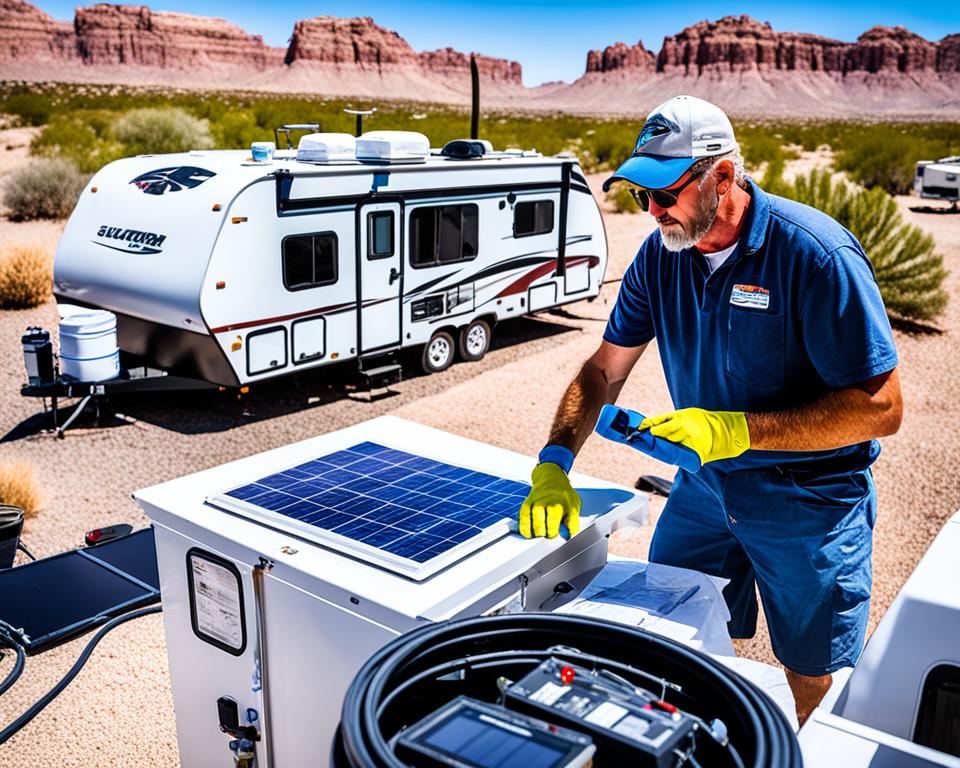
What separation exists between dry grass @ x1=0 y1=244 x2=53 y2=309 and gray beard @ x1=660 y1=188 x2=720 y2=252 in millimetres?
10977

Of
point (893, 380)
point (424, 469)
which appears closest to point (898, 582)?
point (893, 380)

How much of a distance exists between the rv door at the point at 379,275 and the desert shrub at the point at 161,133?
15.2 m

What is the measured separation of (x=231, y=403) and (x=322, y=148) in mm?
2509

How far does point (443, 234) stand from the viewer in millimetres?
9570

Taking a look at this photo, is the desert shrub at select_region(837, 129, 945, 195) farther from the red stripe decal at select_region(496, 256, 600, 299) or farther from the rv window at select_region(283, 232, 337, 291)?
the rv window at select_region(283, 232, 337, 291)

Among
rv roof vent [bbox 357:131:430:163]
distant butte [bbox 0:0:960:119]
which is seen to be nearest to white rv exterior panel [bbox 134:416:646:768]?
rv roof vent [bbox 357:131:430:163]

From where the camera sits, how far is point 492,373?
9930mm

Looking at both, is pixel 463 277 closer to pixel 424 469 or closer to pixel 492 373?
pixel 492 373

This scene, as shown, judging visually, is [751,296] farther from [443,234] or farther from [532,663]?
[443,234]

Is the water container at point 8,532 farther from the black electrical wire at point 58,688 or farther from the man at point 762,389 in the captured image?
the man at point 762,389

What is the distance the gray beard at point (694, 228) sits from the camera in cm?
267

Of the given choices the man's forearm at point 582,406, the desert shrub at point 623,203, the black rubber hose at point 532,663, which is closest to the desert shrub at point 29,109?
the desert shrub at point 623,203

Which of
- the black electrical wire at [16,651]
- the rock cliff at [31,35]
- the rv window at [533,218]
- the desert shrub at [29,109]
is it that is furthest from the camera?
the rock cliff at [31,35]

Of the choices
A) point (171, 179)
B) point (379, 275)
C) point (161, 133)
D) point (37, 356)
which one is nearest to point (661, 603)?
point (37, 356)
